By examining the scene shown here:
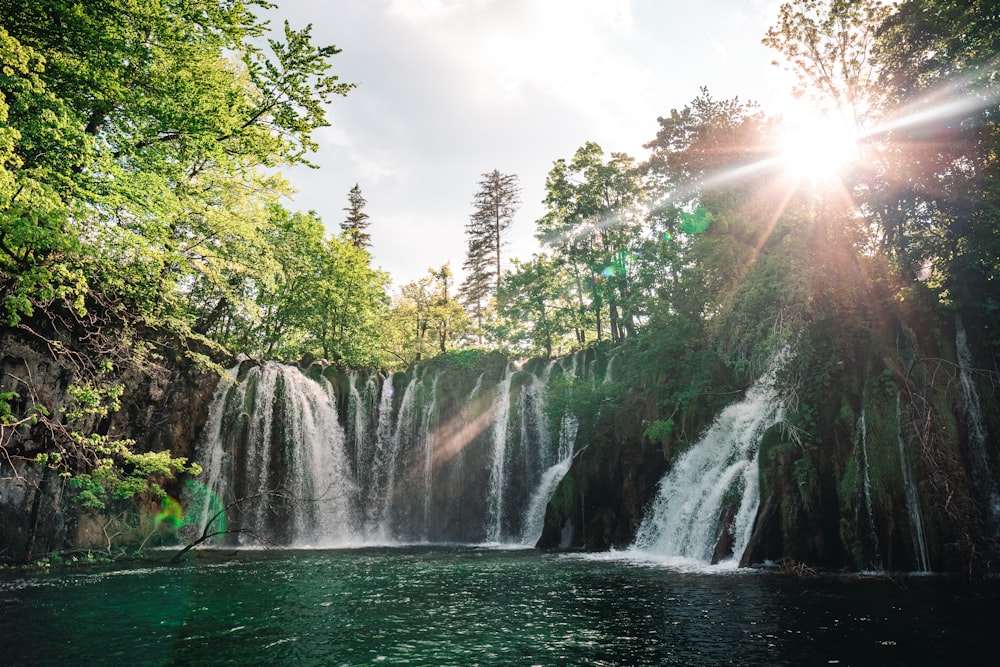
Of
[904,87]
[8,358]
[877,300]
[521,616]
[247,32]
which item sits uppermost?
[904,87]

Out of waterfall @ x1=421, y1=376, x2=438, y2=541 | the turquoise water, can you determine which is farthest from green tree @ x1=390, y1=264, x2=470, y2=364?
the turquoise water

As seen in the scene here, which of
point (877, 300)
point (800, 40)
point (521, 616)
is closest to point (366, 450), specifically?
point (521, 616)

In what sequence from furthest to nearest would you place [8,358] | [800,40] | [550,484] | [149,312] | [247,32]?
[550,484] → [800,40] → [8,358] → [149,312] → [247,32]

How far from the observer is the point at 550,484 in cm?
2375

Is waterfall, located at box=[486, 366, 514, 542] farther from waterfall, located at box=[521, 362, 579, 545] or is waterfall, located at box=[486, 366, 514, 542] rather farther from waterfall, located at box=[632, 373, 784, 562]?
waterfall, located at box=[632, 373, 784, 562]

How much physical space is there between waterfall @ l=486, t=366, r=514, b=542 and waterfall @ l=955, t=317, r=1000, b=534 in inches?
704

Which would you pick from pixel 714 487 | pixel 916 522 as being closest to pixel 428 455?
pixel 714 487

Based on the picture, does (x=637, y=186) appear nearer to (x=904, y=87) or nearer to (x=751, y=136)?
(x=751, y=136)

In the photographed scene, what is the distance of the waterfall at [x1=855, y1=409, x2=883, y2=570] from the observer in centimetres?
1111

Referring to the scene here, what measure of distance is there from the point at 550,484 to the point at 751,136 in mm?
16720

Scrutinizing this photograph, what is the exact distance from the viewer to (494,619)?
8484 mm

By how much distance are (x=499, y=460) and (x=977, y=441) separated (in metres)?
18.6

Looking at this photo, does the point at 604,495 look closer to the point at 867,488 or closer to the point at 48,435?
the point at 867,488

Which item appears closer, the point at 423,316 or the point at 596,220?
the point at 596,220
